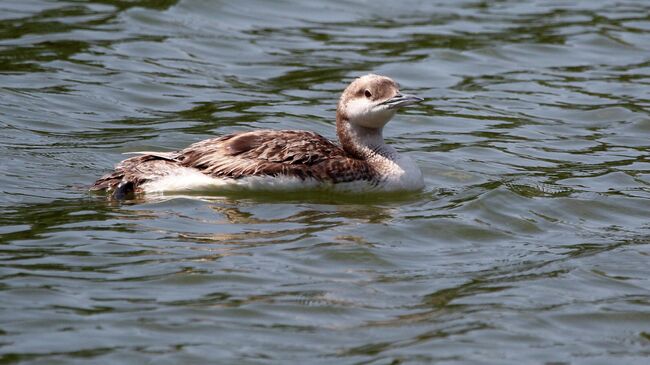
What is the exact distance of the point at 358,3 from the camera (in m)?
20.1

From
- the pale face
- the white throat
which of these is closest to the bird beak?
the pale face

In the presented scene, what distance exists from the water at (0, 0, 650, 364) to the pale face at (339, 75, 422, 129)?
0.77m

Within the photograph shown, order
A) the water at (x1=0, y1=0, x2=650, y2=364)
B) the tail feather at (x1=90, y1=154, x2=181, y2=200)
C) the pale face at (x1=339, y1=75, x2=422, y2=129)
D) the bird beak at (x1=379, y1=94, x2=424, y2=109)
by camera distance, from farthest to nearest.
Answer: the pale face at (x1=339, y1=75, x2=422, y2=129)
the bird beak at (x1=379, y1=94, x2=424, y2=109)
the tail feather at (x1=90, y1=154, x2=181, y2=200)
the water at (x1=0, y1=0, x2=650, y2=364)

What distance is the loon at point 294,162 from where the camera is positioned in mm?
11781

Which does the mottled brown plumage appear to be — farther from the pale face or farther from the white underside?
the pale face

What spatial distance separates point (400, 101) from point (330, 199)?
1.09 metres

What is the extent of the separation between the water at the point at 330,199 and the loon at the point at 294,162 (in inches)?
7.2

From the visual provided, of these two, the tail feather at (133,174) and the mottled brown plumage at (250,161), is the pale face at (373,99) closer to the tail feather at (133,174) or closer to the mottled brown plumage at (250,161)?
the mottled brown plumage at (250,161)

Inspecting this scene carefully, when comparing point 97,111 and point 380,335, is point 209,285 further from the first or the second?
point 97,111

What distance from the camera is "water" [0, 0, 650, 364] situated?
8.66 metres

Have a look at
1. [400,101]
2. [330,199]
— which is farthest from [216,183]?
[400,101]

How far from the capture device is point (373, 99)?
12188 millimetres

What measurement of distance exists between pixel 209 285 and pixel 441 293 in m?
1.64

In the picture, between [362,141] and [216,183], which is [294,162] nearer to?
[216,183]
